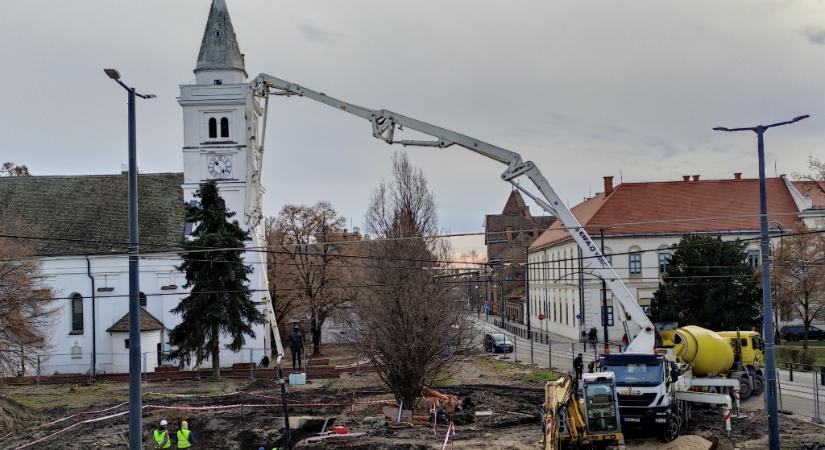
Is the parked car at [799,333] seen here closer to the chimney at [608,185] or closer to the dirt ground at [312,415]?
the chimney at [608,185]

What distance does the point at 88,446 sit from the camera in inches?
1035

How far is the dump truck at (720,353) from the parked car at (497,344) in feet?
75.3

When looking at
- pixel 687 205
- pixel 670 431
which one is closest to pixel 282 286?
pixel 687 205

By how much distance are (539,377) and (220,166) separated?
24.7 m

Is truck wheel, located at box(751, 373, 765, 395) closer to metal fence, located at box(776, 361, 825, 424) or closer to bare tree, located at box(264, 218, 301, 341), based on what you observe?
metal fence, located at box(776, 361, 825, 424)

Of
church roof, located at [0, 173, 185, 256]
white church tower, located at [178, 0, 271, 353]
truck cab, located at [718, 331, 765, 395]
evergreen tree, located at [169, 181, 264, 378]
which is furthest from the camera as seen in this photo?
church roof, located at [0, 173, 185, 256]

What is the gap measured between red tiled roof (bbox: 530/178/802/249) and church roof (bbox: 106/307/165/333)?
32.9 metres

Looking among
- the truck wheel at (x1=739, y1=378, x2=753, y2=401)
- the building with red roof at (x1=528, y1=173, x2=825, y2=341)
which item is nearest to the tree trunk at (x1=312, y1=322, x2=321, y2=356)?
the building with red roof at (x1=528, y1=173, x2=825, y2=341)

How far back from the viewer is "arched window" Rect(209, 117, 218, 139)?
52.8 m

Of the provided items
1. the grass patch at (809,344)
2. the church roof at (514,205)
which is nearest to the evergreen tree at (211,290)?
the grass patch at (809,344)

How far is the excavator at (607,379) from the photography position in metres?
21.7

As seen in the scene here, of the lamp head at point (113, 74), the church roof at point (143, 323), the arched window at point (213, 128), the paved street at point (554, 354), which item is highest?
the arched window at point (213, 128)

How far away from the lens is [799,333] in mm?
61969

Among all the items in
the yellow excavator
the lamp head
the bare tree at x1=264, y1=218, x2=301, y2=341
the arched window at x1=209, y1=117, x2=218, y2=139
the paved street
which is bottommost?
the paved street
